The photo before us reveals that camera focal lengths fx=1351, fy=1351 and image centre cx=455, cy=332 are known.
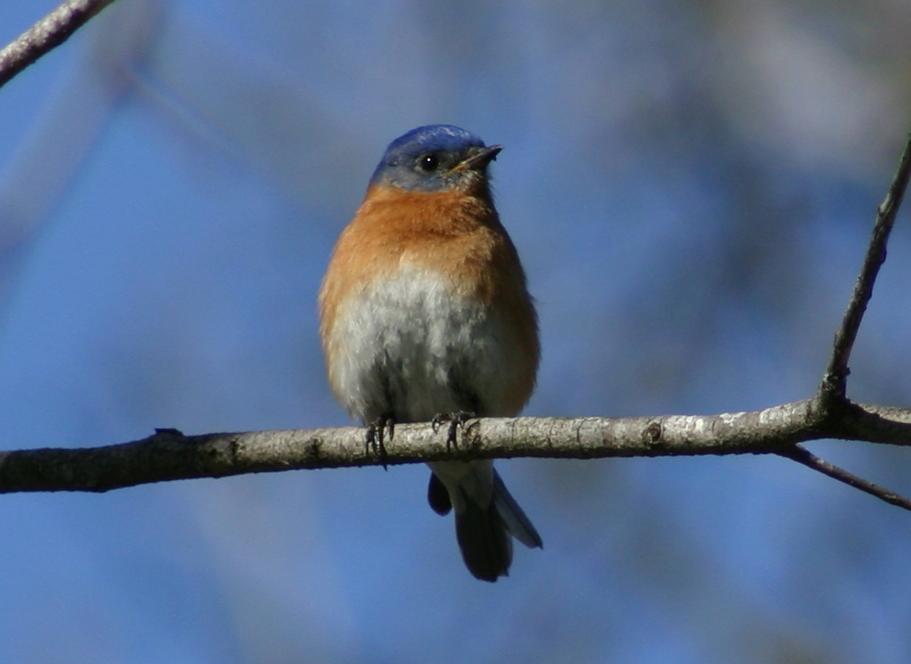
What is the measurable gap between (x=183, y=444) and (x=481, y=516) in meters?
2.93

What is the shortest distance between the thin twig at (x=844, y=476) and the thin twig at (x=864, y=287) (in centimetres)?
31

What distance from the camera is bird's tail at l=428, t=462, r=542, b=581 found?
7938 millimetres

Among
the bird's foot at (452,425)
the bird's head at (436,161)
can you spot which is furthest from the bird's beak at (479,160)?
the bird's foot at (452,425)

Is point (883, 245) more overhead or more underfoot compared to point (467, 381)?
more underfoot

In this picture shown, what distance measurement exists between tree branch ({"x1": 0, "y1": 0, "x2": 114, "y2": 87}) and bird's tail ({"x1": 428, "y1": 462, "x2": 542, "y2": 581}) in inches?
172

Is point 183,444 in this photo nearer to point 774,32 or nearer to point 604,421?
point 604,421

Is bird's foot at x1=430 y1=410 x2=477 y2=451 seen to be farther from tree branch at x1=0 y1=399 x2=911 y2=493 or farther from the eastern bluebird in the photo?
the eastern bluebird

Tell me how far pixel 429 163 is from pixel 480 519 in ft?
6.98

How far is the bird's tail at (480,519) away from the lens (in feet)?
26.0

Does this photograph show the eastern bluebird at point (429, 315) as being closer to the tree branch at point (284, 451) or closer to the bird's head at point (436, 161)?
the bird's head at point (436, 161)

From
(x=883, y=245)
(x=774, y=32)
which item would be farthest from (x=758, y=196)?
(x=883, y=245)

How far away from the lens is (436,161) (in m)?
7.99

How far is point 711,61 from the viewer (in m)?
10.2

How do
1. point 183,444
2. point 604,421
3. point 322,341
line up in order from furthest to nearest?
point 322,341, point 183,444, point 604,421
